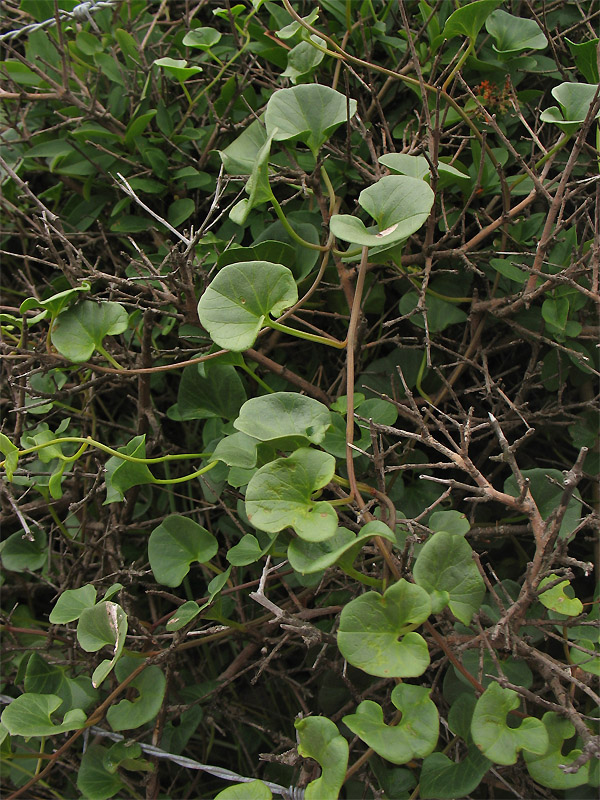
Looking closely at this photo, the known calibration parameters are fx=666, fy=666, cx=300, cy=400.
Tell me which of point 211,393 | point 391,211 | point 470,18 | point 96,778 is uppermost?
point 470,18

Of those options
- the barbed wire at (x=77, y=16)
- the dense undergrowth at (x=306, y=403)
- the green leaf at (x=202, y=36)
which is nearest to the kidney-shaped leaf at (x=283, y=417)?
the dense undergrowth at (x=306, y=403)

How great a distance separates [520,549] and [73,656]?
21.3 inches

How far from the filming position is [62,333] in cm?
68

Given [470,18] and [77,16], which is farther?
[77,16]

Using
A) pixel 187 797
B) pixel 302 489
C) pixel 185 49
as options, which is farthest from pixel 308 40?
pixel 187 797

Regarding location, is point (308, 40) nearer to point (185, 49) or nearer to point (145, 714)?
point (185, 49)

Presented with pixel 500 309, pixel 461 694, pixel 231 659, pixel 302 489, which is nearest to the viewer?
pixel 302 489

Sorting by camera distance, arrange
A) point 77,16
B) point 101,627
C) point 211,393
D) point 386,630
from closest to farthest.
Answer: point 386,630
point 101,627
point 211,393
point 77,16

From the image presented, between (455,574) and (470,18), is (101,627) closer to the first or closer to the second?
(455,574)

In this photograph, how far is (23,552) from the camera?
32.4 inches

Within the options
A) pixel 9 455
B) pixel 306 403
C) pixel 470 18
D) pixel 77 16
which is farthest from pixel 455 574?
pixel 77 16

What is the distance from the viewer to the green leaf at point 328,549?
18.6 inches

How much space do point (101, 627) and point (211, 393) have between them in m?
0.27

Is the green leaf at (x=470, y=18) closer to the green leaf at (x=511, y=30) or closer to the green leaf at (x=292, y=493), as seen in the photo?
the green leaf at (x=511, y=30)
